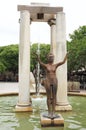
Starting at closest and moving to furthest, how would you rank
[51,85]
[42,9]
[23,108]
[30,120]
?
[51,85] < [30,120] < [23,108] < [42,9]


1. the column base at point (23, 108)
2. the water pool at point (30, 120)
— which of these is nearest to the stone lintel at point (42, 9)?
the column base at point (23, 108)

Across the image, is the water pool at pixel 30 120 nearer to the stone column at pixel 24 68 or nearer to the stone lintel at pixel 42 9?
the stone column at pixel 24 68

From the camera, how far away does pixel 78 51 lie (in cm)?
3481

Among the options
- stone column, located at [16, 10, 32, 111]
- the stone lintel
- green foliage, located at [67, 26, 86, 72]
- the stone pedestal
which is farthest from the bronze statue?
green foliage, located at [67, 26, 86, 72]

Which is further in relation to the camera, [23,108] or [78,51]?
[78,51]

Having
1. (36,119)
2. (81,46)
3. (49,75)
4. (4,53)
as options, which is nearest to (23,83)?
(36,119)

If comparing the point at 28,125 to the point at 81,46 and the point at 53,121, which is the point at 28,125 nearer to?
the point at 53,121

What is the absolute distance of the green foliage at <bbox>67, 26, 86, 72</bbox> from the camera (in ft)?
115

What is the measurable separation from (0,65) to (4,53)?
24.1 feet

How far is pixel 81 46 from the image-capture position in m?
35.5

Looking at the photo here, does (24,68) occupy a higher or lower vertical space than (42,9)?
lower

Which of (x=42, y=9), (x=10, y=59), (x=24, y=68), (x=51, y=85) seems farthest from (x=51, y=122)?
(x=10, y=59)

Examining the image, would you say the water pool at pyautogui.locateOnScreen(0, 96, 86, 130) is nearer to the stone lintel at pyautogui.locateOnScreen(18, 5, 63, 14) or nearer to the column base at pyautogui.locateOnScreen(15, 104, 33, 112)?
the column base at pyautogui.locateOnScreen(15, 104, 33, 112)

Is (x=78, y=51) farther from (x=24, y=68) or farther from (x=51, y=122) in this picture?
(x=51, y=122)
